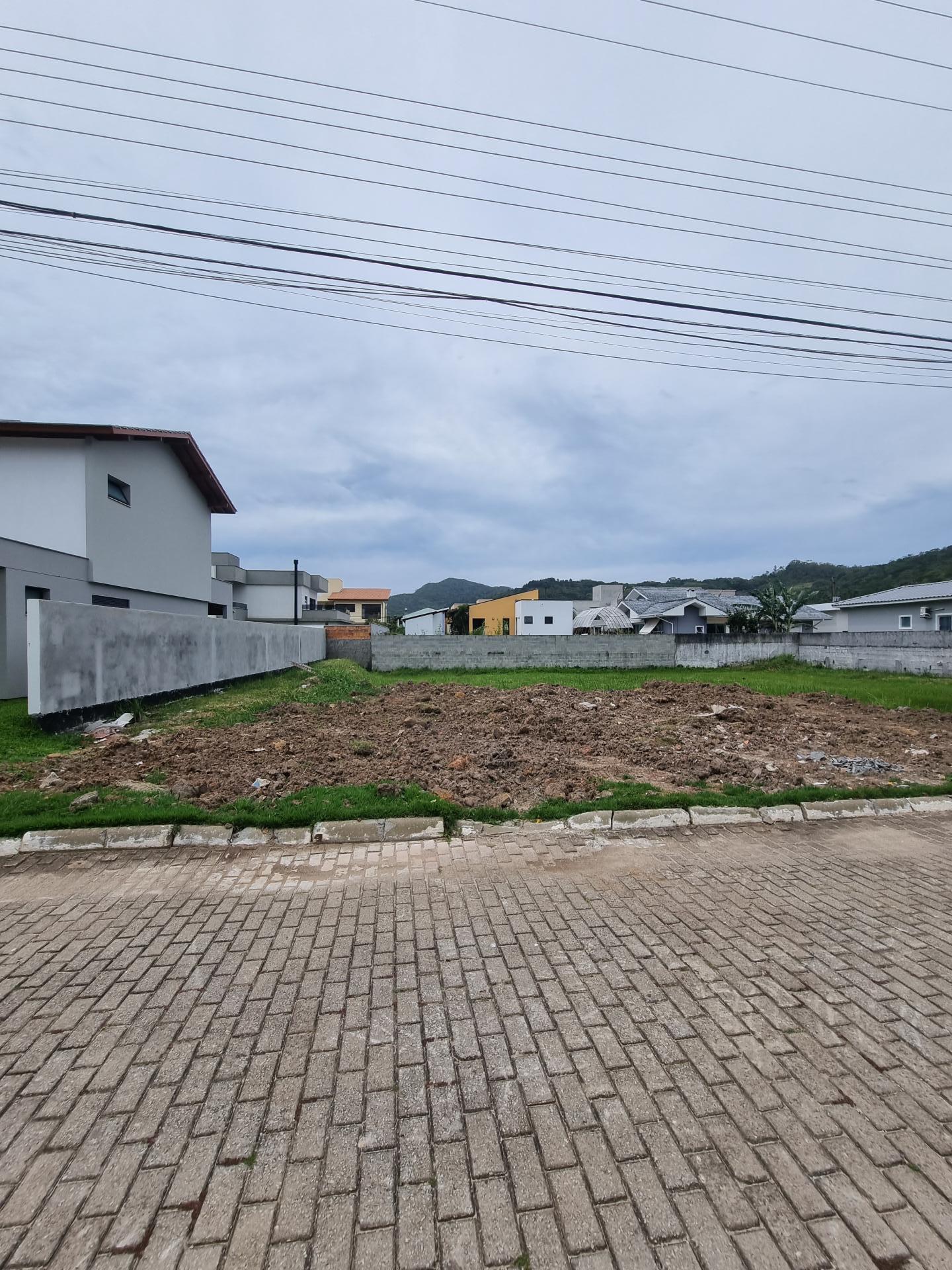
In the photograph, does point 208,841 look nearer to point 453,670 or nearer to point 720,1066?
point 720,1066

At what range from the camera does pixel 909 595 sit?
1208 inches

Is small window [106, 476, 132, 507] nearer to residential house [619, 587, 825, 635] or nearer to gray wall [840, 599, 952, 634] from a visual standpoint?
residential house [619, 587, 825, 635]

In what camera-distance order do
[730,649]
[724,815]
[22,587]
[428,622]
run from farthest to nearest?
[428,622] < [730,649] < [22,587] < [724,815]

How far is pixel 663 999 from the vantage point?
2818 millimetres

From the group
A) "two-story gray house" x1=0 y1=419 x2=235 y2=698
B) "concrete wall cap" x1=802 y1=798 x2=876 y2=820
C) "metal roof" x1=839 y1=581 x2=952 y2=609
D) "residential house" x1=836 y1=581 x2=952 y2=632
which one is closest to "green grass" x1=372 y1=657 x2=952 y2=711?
"residential house" x1=836 y1=581 x2=952 y2=632

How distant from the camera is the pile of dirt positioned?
6355 mm

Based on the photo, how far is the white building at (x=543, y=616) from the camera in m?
49.2

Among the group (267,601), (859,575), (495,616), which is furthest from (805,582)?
(267,601)

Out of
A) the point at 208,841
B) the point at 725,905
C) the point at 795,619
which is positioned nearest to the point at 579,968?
the point at 725,905

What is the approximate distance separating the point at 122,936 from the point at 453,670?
67.6 ft

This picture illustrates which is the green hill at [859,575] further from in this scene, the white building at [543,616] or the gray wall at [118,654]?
the gray wall at [118,654]

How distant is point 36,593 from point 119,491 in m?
5.22

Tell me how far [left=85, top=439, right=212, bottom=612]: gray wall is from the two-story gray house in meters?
0.03

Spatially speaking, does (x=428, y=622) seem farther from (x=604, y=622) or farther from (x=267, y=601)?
(x=604, y=622)
